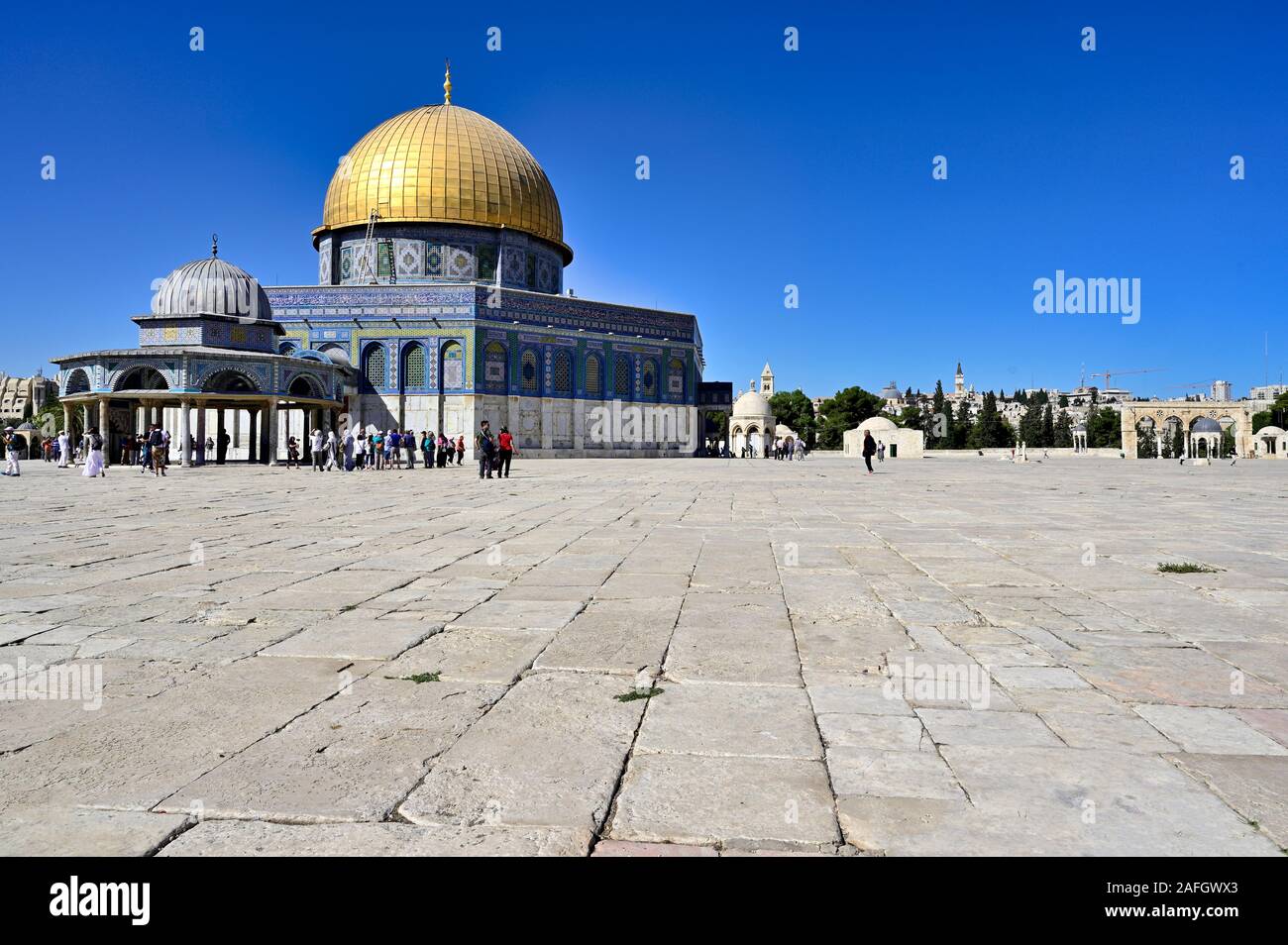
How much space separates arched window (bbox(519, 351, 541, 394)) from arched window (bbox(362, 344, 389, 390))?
584 centimetres

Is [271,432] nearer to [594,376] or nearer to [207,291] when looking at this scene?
[207,291]

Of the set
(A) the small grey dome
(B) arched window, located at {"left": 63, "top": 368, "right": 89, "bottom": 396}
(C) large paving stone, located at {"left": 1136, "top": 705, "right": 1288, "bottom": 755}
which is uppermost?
(A) the small grey dome

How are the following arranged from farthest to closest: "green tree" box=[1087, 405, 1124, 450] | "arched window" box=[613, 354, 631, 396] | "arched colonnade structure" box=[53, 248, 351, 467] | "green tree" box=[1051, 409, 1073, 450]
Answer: "green tree" box=[1087, 405, 1124, 450] < "green tree" box=[1051, 409, 1073, 450] < "arched window" box=[613, 354, 631, 396] < "arched colonnade structure" box=[53, 248, 351, 467]

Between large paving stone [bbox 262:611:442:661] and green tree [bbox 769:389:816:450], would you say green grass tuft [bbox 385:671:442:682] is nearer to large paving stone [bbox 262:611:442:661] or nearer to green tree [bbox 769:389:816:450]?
large paving stone [bbox 262:611:442:661]

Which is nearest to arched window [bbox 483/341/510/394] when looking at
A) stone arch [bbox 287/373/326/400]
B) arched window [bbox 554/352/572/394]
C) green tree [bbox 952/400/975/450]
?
arched window [bbox 554/352/572/394]

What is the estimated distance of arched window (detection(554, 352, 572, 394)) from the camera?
3869cm

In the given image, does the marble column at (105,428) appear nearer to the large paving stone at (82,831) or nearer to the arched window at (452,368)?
the arched window at (452,368)

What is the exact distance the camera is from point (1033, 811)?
1901 mm

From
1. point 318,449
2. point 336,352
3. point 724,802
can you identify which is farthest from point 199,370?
point 724,802

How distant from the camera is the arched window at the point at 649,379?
136 ft

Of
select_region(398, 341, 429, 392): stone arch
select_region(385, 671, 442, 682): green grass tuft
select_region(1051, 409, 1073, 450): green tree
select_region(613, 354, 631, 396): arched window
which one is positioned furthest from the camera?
select_region(1051, 409, 1073, 450): green tree

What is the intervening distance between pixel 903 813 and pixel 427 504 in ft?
32.0

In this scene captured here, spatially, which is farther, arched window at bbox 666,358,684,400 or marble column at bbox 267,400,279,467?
arched window at bbox 666,358,684,400
